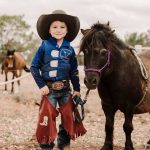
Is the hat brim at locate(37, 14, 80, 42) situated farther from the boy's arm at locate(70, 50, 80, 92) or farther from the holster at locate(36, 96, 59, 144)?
the holster at locate(36, 96, 59, 144)

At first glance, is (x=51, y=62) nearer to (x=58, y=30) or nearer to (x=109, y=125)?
(x=58, y=30)

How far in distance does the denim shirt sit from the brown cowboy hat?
148 mm

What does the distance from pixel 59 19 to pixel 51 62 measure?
0.54 metres

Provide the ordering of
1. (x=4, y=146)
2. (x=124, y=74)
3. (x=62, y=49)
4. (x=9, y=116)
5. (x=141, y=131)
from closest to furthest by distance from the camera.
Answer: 1. (x=62, y=49)
2. (x=124, y=74)
3. (x=4, y=146)
4. (x=141, y=131)
5. (x=9, y=116)

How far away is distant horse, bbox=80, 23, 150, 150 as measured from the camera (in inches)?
240

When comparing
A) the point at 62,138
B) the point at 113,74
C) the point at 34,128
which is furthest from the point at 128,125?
the point at 34,128

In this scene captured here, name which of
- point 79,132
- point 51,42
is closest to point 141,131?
point 79,132

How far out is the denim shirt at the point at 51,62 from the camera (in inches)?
238

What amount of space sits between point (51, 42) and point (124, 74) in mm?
1134

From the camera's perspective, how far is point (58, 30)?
→ 6.11m

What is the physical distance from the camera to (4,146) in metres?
7.63

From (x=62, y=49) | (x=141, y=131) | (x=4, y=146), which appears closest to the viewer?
(x=62, y=49)

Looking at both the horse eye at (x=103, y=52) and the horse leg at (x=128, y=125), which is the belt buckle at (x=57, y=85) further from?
the horse leg at (x=128, y=125)

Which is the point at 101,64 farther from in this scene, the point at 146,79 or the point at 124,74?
the point at 146,79
